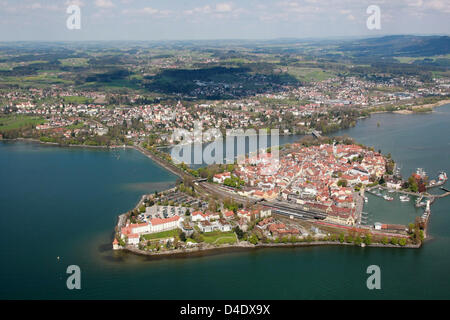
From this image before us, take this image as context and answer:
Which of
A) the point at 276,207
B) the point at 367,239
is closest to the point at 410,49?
the point at 276,207

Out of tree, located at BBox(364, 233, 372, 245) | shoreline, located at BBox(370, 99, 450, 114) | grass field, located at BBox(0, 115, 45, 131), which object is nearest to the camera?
tree, located at BBox(364, 233, 372, 245)

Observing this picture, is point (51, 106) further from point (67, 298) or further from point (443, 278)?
point (443, 278)

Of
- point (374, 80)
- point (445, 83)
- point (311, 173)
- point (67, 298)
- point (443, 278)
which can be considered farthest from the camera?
point (374, 80)

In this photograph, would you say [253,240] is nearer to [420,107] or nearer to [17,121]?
[17,121]

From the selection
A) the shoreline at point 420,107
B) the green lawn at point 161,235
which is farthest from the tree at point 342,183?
the shoreline at point 420,107

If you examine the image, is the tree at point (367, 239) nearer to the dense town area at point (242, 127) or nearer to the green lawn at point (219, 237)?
the dense town area at point (242, 127)

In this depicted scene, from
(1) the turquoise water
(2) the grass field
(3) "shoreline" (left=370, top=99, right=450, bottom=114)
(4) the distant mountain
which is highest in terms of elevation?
(4) the distant mountain

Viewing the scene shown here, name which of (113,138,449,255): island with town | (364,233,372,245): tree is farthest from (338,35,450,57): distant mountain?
(364,233,372,245): tree

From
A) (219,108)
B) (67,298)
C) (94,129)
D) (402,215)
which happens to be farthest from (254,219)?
(219,108)

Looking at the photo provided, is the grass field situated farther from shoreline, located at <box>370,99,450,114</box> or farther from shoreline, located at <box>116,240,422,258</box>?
shoreline, located at <box>370,99,450,114</box>
